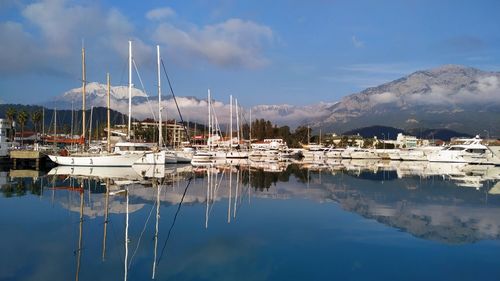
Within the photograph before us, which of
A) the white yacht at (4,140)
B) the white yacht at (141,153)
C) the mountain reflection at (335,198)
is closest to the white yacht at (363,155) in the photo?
the white yacht at (141,153)

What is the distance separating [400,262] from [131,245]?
814 cm

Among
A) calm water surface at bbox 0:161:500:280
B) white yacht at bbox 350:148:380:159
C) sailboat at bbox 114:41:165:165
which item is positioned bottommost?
calm water surface at bbox 0:161:500:280

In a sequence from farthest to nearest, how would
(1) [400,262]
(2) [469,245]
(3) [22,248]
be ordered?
(2) [469,245] < (3) [22,248] < (1) [400,262]

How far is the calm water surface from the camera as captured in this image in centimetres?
1226

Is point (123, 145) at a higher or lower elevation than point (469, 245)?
higher

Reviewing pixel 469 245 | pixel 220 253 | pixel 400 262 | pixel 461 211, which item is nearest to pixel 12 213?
pixel 220 253

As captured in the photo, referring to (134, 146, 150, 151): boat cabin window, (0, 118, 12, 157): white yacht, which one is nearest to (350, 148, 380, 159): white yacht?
(134, 146, 150, 151): boat cabin window

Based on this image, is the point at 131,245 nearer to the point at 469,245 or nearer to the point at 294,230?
the point at 294,230

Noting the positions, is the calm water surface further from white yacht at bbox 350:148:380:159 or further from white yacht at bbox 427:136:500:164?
white yacht at bbox 350:148:380:159

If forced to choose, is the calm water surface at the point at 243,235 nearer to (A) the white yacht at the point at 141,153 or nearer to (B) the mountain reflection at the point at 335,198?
(B) the mountain reflection at the point at 335,198

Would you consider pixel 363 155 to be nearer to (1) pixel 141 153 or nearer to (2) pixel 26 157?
(1) pixel 141 153

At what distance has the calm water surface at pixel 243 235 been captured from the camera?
1226 centimetres

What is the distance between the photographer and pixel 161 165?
54688mm

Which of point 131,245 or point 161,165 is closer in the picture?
point 131,245
